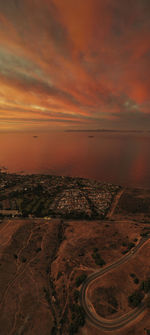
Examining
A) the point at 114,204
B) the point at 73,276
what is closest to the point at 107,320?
the point at 73,276

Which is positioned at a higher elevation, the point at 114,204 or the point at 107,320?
the point at 107,320

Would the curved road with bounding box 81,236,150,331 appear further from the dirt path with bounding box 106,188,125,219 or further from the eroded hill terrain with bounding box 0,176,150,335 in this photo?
the dirt path with bounding box 106,188,125,219

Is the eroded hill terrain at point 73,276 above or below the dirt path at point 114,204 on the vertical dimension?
above

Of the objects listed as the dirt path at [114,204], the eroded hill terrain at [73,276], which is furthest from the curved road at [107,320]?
the dirt path at [114,204]

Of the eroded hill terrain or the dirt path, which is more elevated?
the eroded hill terrain

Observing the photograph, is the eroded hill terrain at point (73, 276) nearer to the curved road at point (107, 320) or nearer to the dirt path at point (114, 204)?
the curved road at point (107, 320)

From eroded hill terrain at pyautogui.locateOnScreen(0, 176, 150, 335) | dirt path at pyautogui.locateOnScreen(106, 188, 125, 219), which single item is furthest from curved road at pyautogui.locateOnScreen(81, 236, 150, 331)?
dirt path at pyautogui.locateOnScreen(106, 188, 125, 219)

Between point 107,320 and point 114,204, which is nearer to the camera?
point 107,320

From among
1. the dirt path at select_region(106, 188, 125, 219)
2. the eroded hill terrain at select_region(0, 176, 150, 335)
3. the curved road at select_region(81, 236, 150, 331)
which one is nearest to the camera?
the curved road at select_region(81, 236, 150, 331)

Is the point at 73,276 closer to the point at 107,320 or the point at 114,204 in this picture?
the point at 107,320

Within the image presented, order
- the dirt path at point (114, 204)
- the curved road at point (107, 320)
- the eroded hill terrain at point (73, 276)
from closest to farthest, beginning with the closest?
the curved road at point (107, 320) → the eroded hill terrain at point (73, 276) → the dirt path at point (114, 204)

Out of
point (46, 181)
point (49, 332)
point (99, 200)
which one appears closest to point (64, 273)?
point (49, 332)

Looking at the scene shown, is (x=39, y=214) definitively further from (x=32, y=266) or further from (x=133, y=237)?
(x=133, y=237)
